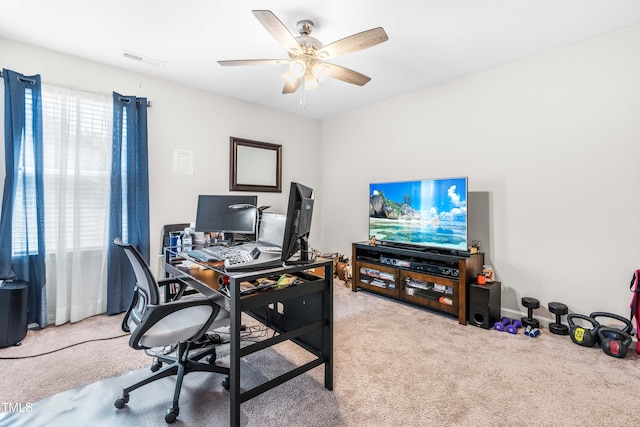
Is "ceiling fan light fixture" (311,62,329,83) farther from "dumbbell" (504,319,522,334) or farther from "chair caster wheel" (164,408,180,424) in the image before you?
"dumbbell" (504,319,522,334)

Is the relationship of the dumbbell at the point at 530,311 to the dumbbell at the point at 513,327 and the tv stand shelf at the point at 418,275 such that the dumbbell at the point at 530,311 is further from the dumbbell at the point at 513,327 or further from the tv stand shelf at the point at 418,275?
the tv stand shelf at the point at 418,275

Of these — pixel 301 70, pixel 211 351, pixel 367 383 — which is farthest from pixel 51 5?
pixel 367 383

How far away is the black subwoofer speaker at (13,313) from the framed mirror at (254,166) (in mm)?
2230

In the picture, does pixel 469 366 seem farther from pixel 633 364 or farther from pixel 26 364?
pixel 26 364

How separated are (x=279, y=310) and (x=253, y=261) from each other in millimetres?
666

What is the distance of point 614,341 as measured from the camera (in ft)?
7.33

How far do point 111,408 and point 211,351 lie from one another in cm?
59

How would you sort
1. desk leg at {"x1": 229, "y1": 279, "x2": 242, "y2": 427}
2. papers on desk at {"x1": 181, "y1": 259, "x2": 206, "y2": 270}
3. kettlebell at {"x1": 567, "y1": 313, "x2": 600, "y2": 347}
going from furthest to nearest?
kettlebell at {"x1": 567, "y1": 313, "x2": 600, "y2": 347} → papers on desk at {"x1": 181, "y1": 259, "x2": 206, "y2": 270} → desk leg at {"x1": 229, "y1": 279, "x2": 242, "y2": 427}

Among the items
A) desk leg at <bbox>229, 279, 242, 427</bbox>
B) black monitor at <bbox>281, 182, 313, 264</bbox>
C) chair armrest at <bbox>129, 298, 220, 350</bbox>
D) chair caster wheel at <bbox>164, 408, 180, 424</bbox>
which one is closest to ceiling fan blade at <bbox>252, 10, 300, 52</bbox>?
black monitor at <bbox>281, 182, 313, 264</bbox>

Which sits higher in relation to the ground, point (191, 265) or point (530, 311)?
point (191, 265)

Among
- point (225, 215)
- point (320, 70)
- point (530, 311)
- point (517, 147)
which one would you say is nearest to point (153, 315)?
point (225, 215)

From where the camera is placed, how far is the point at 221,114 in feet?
12.7

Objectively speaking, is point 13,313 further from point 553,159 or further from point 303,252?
point 553,159

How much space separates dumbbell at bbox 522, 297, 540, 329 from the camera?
2.71 meters
